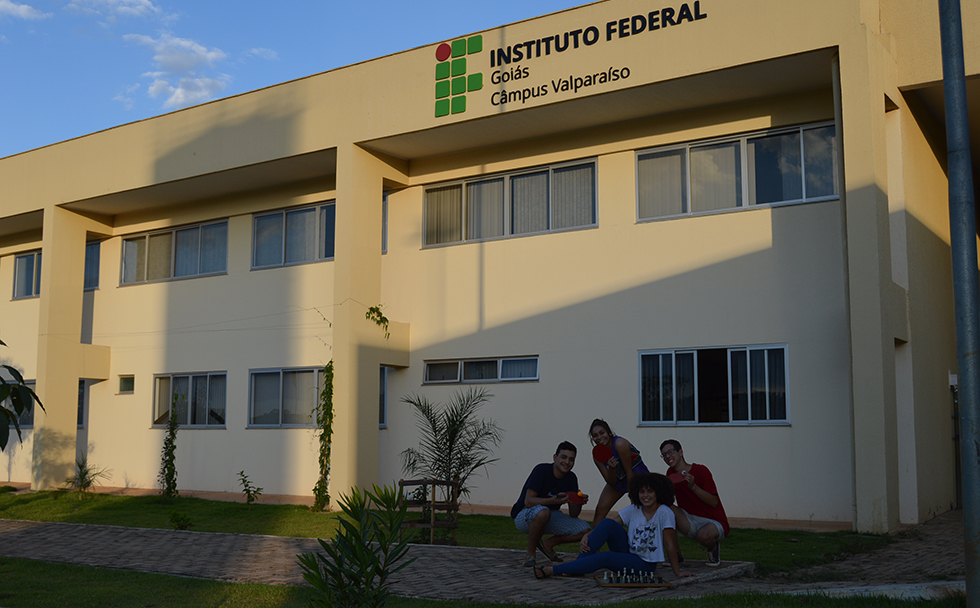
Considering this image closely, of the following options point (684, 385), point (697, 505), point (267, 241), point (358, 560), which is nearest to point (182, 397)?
point (267, 241)

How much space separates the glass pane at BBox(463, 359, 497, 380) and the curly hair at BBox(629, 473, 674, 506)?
8.36m

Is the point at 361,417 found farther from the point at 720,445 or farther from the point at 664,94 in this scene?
the point at 664,94

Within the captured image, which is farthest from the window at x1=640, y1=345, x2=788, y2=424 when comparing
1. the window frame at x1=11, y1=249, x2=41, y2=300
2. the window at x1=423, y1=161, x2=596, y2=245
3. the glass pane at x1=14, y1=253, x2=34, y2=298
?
the glass pane at x1=14, y1=253, x2=34, y2=298

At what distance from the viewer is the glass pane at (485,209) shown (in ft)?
56.3

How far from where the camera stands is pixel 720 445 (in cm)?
1431

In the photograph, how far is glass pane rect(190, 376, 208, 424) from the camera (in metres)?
20.3

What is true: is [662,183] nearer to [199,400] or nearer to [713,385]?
[713,385]

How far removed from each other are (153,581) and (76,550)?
3223 mm

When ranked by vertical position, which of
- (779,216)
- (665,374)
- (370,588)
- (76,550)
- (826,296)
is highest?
(779,216)

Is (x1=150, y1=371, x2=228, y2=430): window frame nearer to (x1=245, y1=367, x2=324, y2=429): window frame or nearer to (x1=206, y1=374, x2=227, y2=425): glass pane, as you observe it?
(x1=206, y1=374, x2=227, y2=425): glass pane

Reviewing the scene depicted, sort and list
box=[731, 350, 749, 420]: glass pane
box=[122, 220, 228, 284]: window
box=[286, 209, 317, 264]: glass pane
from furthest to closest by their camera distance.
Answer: box=[122, 220, 228, 284]: window < box=[286, 209, 317, 264]: glass pane < box=[731, 350, 749, 420]: glass pane

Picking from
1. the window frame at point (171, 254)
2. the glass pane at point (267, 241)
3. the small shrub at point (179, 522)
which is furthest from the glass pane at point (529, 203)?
the small shrub at point (179, 522)

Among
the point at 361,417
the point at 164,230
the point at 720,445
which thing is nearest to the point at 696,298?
the point at 720,445

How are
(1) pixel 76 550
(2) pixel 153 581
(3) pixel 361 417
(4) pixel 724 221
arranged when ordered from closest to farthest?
(2) pixel 153 581
(1) pixel 76 550
(4) pixel 724 221
(3) pixel 361 417
